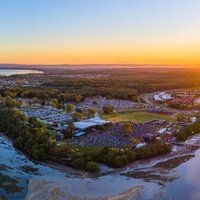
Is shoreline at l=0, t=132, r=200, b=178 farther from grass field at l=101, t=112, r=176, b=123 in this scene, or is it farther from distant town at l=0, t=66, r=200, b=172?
grass field at l=101, t=112, r=176, b=123

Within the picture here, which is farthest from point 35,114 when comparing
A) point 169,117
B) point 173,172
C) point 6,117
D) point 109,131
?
point 173,172

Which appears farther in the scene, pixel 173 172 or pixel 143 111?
pixel 143 111

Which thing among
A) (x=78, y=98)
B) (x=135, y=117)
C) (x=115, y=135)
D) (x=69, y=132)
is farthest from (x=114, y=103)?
(x=69, y=132)

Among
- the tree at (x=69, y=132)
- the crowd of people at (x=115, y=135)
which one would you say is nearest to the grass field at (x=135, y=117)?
the crowd of people at (x=115, y=135)

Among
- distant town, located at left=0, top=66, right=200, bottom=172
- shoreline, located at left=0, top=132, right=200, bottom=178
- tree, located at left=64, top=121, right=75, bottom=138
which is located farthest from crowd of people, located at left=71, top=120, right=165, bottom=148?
shoreline, located at left=0, top=132, right=200, bottom=178

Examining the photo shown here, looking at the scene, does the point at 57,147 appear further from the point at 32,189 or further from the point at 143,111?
the point at 143,111

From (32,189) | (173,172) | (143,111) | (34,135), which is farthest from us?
(143,111)

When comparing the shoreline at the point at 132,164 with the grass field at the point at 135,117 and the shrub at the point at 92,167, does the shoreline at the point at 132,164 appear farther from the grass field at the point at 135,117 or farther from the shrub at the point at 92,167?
the grass field at the point at 135,117
